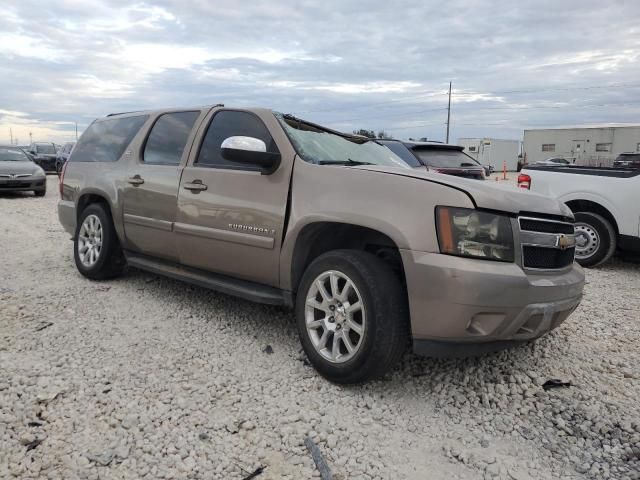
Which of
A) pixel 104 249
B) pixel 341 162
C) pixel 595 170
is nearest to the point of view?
pixel 341 162

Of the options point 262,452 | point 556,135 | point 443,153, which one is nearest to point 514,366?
point 262,452

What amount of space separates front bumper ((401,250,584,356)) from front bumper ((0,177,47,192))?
13.9m

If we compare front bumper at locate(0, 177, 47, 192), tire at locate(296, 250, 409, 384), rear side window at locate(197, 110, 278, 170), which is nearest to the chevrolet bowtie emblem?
tire at locate(296, 250, 409, 384)

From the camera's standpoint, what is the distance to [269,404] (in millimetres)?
3037

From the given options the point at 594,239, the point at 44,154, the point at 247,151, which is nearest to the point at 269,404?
the point at 247,151

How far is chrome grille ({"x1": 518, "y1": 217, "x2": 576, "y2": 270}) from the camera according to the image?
2975 millimetres

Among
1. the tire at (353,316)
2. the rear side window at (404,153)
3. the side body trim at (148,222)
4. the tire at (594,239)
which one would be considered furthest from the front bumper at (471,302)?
the rear side window at (404,153)

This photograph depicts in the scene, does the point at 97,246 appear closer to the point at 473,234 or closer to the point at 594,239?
the point at 473,234

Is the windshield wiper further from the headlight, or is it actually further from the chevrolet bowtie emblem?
the chevrolet bowtie emblem

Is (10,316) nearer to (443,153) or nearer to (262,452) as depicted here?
(262,452)

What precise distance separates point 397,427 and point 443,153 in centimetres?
665

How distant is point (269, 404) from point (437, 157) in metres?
6.45

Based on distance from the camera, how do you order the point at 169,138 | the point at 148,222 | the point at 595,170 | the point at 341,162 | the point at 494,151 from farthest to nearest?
the point at 494,151, the point at 595,170, the point at 169,138, the point at 148,222, the point at 341,162

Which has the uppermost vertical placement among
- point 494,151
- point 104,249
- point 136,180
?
point 494,151
